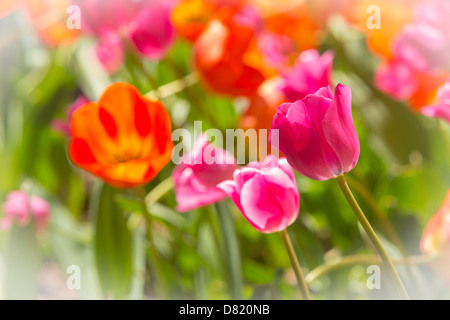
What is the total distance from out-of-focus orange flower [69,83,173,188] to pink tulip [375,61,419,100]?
0.75 ft

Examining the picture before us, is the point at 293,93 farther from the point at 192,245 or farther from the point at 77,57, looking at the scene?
the point at 77,57

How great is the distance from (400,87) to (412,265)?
158 mm

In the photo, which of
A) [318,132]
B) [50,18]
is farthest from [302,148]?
[50,18]

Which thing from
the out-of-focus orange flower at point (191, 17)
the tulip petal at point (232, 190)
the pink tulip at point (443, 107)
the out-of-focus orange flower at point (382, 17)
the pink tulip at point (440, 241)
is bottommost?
the pink tulip at point (440, 241)

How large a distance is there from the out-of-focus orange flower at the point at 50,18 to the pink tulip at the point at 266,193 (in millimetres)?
361

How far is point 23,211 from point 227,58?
0.23 m

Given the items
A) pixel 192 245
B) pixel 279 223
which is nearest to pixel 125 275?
pixel 192 245

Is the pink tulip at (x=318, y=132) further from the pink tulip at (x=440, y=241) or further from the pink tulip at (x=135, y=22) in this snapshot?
the pink tulip at (x=135, y=22)

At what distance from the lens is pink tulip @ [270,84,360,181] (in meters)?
0.22

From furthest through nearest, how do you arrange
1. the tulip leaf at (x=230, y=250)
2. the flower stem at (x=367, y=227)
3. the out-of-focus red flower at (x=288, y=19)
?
1. the out-of-focus red flower at (x=288, y=19)
2. the tulip leaf at (x=230, y=250)
3. the flower stem at (x=367, y=227)

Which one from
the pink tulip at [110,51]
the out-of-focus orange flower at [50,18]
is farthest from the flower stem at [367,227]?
the out-of-focus orange flower at [50,18]

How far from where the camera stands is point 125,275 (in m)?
0.41

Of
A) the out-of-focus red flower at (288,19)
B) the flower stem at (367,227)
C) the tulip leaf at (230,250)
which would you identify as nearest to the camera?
the flower stem at (367,227)

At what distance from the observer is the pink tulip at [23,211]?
452 mm
